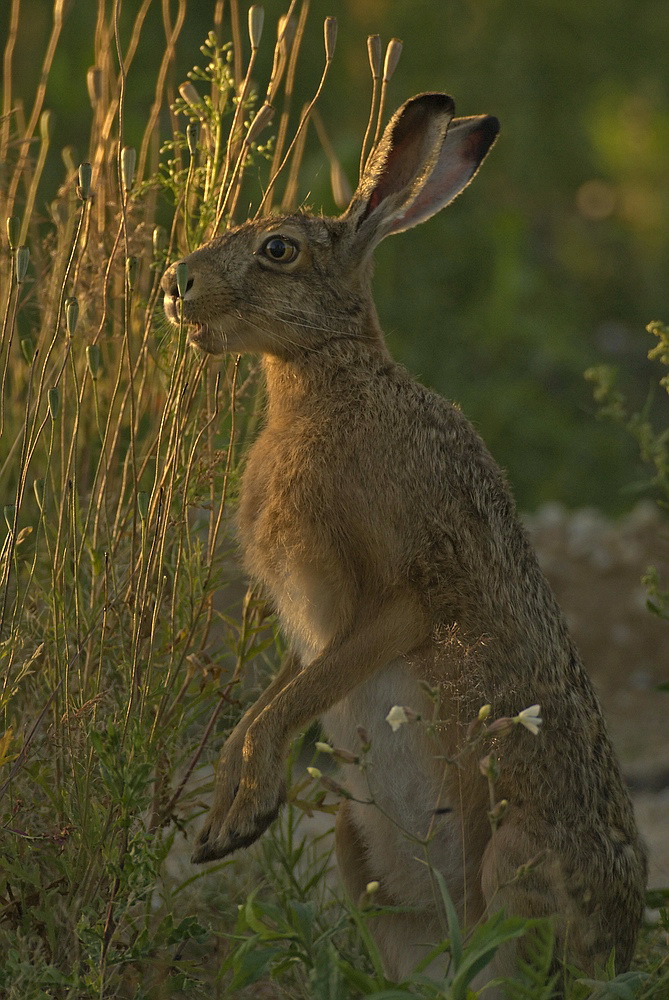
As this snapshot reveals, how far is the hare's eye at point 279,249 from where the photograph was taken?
3.39m

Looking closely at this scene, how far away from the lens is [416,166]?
3.42m

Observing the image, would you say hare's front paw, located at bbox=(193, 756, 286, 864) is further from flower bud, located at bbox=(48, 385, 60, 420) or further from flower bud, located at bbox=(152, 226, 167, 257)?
flower bud, located at bbox=(152, 226, 167, 257)

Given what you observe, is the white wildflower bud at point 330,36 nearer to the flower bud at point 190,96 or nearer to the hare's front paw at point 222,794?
the flower bud at point 190,96

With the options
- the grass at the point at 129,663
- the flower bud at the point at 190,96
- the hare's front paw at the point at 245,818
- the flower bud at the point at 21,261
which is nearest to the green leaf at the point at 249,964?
the grass at the point at 129,663

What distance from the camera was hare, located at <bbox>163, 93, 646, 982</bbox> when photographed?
3154mm

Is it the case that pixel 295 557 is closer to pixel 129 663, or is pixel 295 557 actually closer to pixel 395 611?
pixel 395 611

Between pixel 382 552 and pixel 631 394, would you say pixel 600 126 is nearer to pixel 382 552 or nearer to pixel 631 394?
pixel 631 394

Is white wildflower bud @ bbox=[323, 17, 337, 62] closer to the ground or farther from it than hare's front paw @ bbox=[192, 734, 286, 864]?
farther from it

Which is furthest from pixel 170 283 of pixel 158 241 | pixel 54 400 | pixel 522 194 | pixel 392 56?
pixel 522 194

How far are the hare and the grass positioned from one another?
0.44ft

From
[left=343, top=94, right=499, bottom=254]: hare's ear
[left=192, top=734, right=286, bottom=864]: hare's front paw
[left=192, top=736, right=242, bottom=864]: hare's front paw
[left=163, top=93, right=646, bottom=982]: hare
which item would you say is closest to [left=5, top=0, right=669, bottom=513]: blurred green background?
[left=343, top=94, right=499, bottom=254]: hare's ear

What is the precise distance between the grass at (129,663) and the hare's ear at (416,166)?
0.17 m

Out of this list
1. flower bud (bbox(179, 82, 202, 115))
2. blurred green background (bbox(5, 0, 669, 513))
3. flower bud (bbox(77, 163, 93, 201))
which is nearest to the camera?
flower bud (bbox(77, 163, 93, 201))

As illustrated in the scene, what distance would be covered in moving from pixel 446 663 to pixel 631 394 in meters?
4.76
